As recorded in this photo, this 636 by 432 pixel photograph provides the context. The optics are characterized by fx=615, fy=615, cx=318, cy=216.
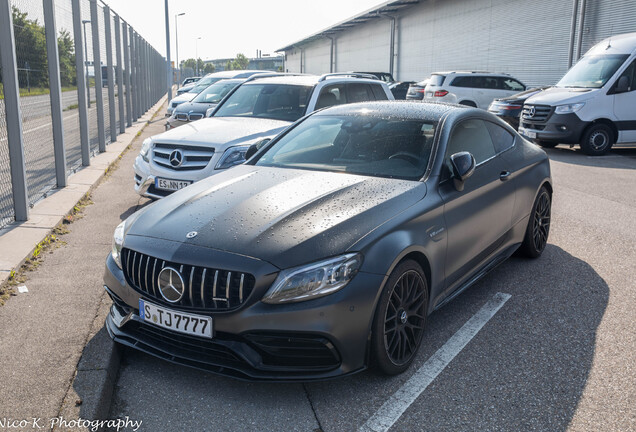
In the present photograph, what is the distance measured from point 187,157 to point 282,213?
4022 mm

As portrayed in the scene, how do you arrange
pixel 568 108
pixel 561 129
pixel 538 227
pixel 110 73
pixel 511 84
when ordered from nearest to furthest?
pixel 538 227 < pixel 568 108 < pixel 561 129 < pixel 110 73 < pixel 511 84

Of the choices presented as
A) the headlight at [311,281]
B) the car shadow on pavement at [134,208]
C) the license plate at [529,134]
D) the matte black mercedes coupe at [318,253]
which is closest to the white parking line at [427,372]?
the matte black mercedes coupe at [318,253]

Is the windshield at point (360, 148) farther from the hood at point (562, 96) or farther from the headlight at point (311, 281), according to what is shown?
the hood at point (562, 96)

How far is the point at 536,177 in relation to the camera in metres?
5.53

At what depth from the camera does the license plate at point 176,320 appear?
3143 mm

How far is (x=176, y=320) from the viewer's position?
3.22 meters

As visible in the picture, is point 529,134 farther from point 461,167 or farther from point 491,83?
point 461,167

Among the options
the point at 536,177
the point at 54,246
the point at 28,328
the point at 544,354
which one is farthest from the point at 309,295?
the point at 54,246

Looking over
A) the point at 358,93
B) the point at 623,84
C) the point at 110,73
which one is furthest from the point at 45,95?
the point at 623,84

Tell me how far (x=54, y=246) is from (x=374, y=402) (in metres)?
3.87

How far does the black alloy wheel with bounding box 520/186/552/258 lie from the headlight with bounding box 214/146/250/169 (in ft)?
11.0

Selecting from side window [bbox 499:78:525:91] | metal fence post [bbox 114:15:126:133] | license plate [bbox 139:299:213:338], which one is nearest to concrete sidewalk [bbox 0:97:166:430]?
license plate [bbox 139:299:213:338]

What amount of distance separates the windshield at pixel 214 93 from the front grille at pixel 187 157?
6853mm

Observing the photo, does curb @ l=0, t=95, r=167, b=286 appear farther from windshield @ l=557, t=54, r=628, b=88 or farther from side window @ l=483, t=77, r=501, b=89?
side window @ l=483, t=77, r=501, b=89
